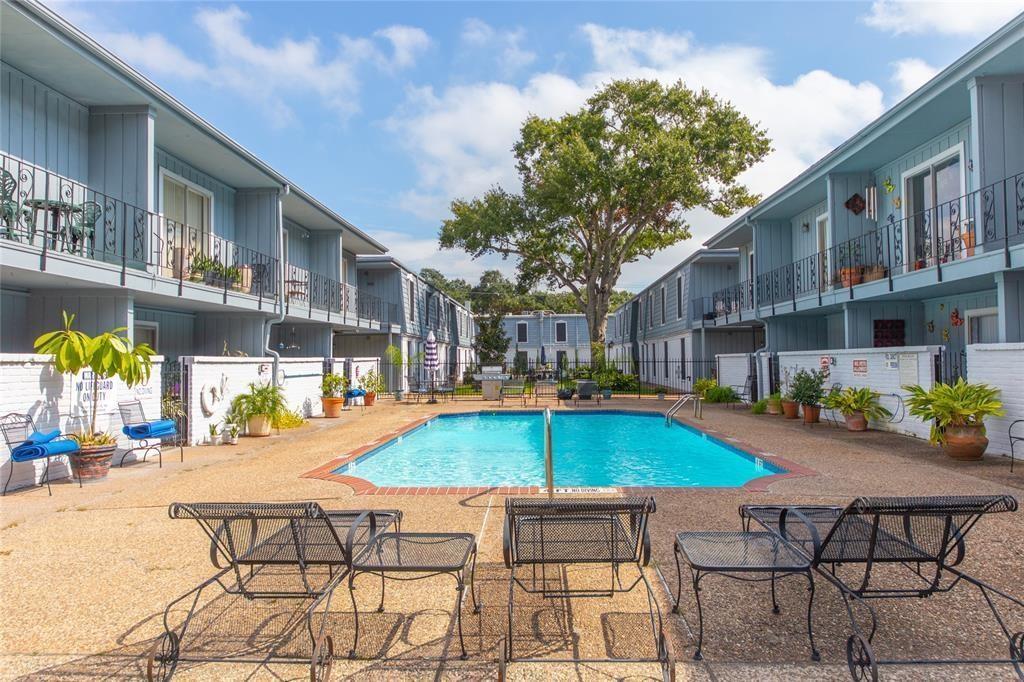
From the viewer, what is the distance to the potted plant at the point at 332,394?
15.8 meters

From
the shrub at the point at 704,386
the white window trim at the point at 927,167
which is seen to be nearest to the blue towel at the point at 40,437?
the white window trim at the point at 927,167

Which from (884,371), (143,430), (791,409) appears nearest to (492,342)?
(791,409)

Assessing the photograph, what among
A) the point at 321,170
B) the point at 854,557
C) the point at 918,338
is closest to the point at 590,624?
the point at 854,557

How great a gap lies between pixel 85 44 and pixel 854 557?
35.7ft

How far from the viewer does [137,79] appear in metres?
9.15

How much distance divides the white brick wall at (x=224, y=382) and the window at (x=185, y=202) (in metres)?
3.27

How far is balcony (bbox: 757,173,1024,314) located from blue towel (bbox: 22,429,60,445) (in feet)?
44.9

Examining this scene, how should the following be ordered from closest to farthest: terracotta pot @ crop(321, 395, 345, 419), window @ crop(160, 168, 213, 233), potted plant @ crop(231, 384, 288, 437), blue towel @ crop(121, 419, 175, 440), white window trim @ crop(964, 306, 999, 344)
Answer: blue towel @ crop(121, 419, 175, 440) < white window trim @ crop(964, 306, 999, 344) < potted plant @ crop(231, 384, 288, 437) < window @ crop(160, 168, 213, 233) < terracotta pot @ crop(321, 395, 345, 419)

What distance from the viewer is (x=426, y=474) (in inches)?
396

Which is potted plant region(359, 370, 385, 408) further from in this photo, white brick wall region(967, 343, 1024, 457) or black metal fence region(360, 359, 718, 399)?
white brick wall region(967, 343, 1024, 457)

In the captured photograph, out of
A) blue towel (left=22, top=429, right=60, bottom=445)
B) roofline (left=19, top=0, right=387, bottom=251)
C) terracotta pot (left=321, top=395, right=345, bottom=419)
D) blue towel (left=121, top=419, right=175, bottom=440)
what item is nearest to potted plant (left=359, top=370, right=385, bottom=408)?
terracotta pot (left=321, top=395, right=345, bottom=419)

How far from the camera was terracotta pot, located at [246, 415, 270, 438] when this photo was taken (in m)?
11.9

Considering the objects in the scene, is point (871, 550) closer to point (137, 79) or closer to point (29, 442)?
point (29, 442)

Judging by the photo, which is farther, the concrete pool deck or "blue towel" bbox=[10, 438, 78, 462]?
"blue towel" bbox=[10, 438, 78, 462]
